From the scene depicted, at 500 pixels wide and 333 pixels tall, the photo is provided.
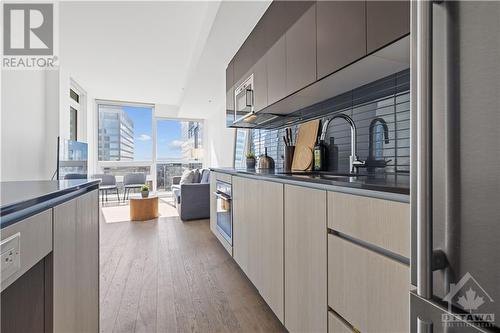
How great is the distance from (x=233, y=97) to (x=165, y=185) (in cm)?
495

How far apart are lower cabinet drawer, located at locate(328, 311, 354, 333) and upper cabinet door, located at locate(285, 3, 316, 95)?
1.28 m

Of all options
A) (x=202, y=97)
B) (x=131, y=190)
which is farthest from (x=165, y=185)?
(x=202, y=97)

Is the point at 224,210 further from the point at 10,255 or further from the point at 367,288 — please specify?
the point at 10,255

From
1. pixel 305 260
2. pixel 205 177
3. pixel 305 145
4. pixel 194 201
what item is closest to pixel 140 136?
pixel 205 177

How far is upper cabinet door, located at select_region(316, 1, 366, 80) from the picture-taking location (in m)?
1.13

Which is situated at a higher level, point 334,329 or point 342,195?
point 342,195

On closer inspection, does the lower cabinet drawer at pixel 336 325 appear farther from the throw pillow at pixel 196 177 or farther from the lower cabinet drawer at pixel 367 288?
the throw pillow at pixel 196 177

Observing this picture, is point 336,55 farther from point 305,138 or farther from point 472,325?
point 472,325

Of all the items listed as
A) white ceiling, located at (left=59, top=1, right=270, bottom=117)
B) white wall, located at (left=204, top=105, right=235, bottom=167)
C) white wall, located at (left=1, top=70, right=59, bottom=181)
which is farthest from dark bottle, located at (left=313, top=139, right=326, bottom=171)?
white wall, located at (left=204, top=105, right=235, bottom=167)

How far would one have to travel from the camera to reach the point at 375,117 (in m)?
1.53

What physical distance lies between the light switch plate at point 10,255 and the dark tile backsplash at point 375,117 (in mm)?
1624

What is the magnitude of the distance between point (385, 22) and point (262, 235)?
137 cm

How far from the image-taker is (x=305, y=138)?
2148 millimetres

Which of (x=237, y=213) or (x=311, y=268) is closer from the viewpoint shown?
(x=311, y=268)
